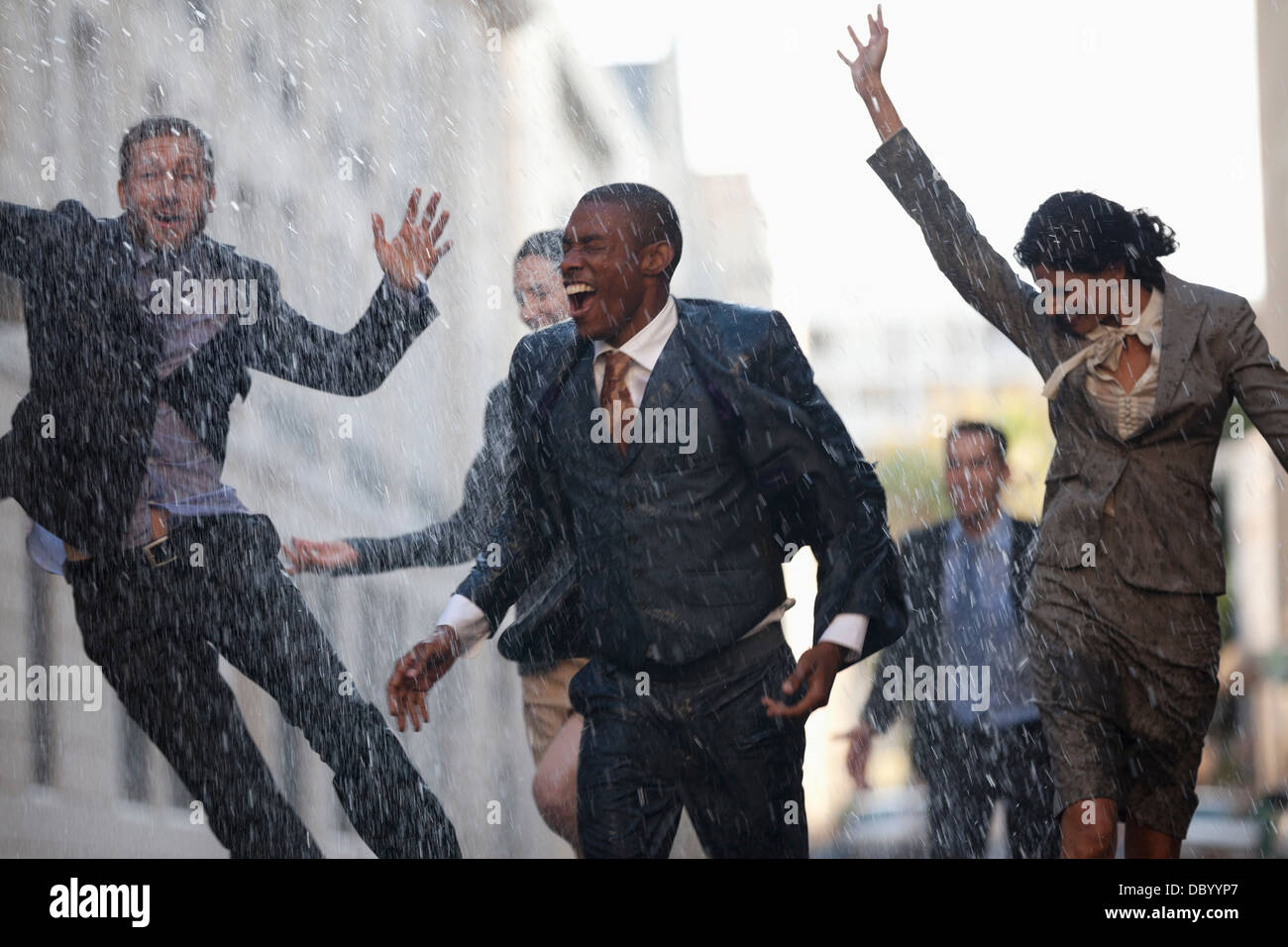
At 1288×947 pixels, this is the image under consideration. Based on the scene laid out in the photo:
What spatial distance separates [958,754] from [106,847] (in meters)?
2.87

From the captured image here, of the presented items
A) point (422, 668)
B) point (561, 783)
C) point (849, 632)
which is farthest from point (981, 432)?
point (422, 668)

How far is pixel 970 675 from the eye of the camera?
16.9ft

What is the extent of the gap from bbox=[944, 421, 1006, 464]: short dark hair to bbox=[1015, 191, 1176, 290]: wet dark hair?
0.68m

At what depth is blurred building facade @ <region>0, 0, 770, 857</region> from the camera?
538cm

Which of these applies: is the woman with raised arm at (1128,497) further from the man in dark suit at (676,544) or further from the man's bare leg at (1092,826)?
the man in dark suit at (676,544)

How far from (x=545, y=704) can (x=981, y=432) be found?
5.40ft

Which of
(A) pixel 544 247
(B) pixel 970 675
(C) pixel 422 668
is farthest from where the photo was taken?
(A) pixel 544 247

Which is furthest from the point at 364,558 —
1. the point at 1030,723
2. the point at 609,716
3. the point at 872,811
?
the point at 1030,723

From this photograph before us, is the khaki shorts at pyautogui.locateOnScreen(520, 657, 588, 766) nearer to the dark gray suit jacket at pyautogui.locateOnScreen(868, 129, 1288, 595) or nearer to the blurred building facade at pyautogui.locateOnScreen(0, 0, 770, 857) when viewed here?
the blurred building facade at pyautogui.locateOnScreen(0, 0, 770, 857)

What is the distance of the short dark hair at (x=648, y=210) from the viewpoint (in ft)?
16.4

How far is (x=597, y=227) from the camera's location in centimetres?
496

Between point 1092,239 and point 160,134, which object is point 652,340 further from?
point 160,134

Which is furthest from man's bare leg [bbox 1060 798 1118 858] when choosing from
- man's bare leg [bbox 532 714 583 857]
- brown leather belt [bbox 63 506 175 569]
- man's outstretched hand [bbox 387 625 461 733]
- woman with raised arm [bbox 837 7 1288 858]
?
brown leather belt [bbox 63 506 175 569]

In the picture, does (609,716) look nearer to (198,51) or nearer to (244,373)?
(244,373)
